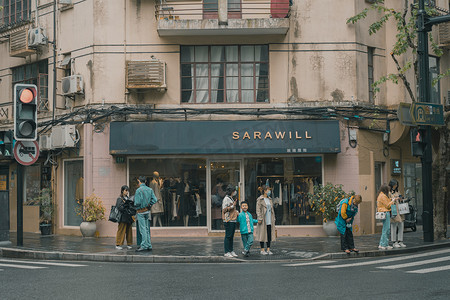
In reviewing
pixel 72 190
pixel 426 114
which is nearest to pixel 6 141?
pixel 72 190

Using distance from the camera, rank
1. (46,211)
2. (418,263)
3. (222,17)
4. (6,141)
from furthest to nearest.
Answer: (46,211)
(222,17)
(6,141)
(418,263)

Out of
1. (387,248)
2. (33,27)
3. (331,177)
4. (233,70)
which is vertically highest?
(33,27)

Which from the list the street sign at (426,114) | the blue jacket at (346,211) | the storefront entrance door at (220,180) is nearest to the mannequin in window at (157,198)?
the storefront entrance door at (220,180)

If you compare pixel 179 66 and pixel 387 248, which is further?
pixel 179 66

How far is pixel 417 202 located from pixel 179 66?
35.7 ft

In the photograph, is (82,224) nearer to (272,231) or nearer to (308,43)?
(272,231)

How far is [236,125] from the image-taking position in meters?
20.0

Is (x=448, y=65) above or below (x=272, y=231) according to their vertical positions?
above

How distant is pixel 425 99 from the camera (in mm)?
17641

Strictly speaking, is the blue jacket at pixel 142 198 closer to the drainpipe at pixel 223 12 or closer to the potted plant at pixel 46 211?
the drainpipe at pixel 223 12

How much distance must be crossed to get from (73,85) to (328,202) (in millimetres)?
9368

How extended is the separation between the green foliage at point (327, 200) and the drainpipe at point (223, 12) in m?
6.32

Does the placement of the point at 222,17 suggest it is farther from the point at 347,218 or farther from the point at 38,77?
the point at 347,218

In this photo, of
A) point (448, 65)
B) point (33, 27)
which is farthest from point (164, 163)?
point (448, 65)
